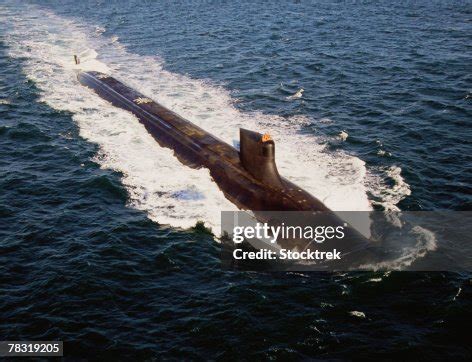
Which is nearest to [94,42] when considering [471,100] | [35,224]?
[35,224]

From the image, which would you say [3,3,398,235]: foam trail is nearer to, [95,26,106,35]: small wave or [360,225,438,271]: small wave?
[360,225,438,271]: small wave

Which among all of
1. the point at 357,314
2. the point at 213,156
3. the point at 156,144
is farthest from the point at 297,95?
the point at 357,314

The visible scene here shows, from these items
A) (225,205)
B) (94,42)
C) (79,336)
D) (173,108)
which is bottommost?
(79,336)

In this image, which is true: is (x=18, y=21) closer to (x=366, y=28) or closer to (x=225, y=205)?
(x=366, y=28)

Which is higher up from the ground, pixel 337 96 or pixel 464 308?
pixel 337 96

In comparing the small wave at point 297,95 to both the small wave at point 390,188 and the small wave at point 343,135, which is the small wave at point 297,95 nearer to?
the small wave at point 343,135

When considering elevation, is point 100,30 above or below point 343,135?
above

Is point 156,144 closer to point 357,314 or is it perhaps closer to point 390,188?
point 390,188

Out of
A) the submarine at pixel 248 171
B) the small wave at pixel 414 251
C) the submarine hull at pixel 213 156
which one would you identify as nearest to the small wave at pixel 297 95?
the submarine at pixel 248 171
